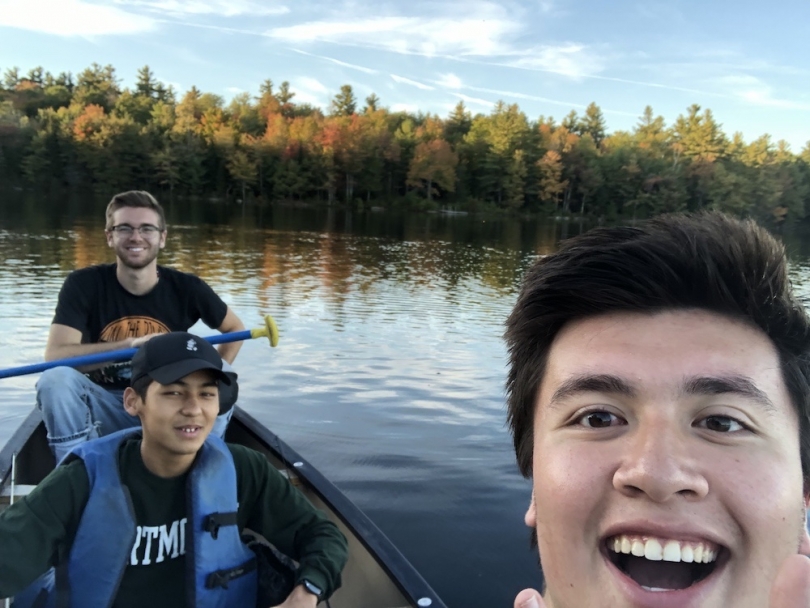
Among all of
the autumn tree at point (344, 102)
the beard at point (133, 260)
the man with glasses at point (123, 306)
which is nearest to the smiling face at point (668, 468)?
the man with glasses at point (123, 306)

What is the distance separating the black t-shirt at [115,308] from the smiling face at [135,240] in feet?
0.58

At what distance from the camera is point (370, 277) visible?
18.5 metres

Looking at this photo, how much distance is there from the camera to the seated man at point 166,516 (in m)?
2.03

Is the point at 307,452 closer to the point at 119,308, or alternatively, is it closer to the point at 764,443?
the point at 119,308

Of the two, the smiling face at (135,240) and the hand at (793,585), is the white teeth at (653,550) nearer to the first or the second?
the hand at (793,585)

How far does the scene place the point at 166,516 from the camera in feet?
7.12

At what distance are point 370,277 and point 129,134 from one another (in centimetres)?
5632

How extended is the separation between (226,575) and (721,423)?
1.79 meters

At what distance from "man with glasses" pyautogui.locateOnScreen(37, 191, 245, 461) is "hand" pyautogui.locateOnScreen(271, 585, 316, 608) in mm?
1456

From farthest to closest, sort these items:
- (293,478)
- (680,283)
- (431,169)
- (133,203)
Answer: (431,169)
(133,203)
(293,478)
(680,283)

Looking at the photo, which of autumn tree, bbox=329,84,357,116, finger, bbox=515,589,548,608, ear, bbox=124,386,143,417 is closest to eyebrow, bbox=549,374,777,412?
finger, bbox=515,589,548,608

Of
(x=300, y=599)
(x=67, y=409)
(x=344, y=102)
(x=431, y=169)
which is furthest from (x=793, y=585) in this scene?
(x=344, y=102)

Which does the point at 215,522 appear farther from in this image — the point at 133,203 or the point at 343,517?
the point at 133,203

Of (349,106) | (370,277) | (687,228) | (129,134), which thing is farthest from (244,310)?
(349,106)
